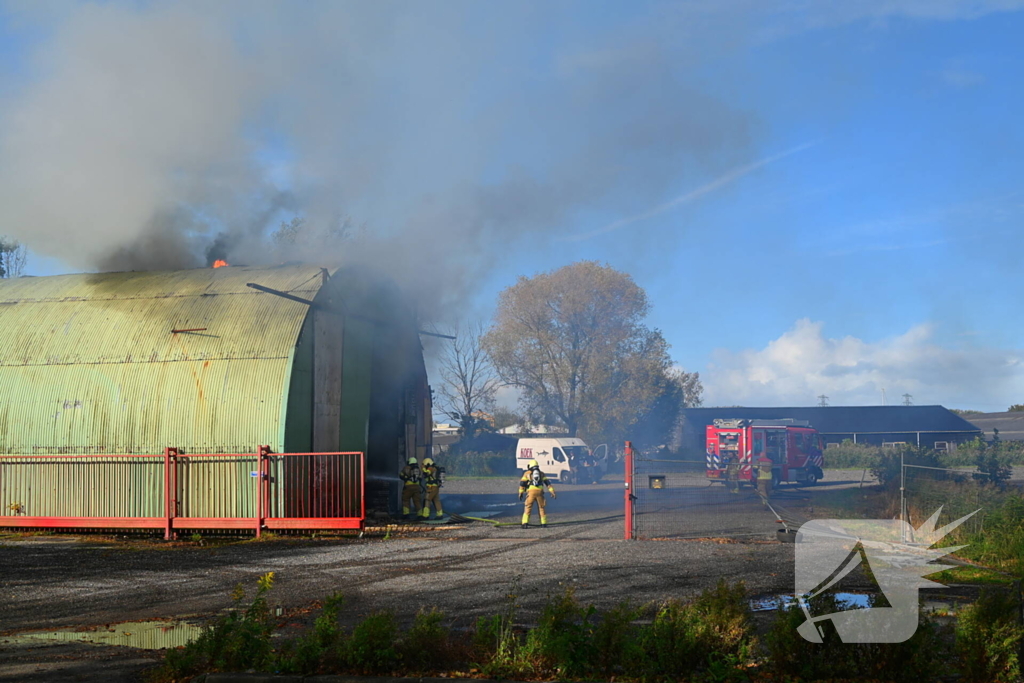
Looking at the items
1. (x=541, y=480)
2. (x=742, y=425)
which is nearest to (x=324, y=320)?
(x=541, y=480)

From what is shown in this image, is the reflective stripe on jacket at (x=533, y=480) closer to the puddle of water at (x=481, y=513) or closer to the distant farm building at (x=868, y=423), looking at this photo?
the puddle of water at (x=481, y=513)

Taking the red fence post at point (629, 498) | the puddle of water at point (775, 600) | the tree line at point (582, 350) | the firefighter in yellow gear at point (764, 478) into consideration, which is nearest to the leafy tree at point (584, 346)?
the tree line at point (582, 350)

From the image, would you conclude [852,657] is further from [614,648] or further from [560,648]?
[560,648]

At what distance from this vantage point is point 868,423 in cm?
7250

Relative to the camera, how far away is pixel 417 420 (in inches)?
931

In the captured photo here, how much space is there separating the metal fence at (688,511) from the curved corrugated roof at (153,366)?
7.53m

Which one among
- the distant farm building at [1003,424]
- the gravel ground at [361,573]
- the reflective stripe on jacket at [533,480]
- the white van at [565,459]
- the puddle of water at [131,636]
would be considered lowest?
the distant farm building at [1003,424]

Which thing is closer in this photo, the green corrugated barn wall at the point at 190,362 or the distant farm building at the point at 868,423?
the green corrugated barn wall at the point at 190,362

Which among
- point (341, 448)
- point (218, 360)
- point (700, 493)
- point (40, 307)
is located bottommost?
point (700, 493)

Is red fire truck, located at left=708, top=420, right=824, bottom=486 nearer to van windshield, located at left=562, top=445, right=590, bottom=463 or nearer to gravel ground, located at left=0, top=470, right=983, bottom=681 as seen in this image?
van windshield, located at left=562, top=445, right=590, bottom=463

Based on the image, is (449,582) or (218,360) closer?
(449,582)

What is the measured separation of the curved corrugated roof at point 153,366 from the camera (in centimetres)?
1839

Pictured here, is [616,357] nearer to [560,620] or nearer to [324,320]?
[324,320]

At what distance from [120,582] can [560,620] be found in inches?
314
